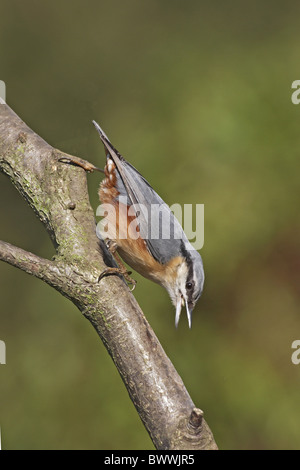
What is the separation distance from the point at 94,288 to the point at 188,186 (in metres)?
1.54

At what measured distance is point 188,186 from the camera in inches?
128

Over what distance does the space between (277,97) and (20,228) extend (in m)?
1.67

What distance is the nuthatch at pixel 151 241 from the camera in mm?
2332

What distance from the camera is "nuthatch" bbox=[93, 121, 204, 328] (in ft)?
7.65

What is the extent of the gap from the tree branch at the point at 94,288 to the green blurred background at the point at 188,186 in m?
1.13

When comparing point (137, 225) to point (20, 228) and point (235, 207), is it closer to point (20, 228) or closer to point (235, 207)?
point (235, 207)

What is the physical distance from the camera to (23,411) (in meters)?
3.18
